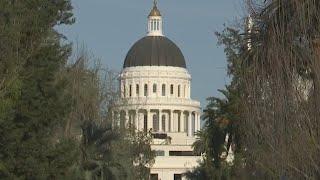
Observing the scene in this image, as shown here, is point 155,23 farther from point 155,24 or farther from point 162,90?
point 162,90

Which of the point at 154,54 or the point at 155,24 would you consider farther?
the point at 155,24

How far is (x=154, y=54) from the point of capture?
16088 centimetres

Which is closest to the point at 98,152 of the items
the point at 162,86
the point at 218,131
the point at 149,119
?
the point at 218,131

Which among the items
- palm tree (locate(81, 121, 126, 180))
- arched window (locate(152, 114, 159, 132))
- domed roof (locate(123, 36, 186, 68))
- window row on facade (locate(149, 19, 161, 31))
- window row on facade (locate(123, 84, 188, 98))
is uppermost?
window row on facade (locate(149, 19, 161, 31))

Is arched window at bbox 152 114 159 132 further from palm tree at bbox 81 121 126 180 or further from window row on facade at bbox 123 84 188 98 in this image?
palm tree at bbox 81 121 126 180

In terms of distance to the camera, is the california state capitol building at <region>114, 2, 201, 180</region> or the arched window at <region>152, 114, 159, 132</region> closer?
the california state capitol building at <region>114, 2, 201, 180</region>

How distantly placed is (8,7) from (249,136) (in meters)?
11.4

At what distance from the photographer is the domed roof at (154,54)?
528 feet

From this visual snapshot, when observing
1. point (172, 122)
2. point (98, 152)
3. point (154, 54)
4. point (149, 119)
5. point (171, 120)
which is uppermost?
point (154, 54)

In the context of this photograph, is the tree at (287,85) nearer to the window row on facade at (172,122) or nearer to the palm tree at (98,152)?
the palm tree at (98,152)

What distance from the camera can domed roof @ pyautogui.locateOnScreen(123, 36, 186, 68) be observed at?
161m

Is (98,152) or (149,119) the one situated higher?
(149,119)

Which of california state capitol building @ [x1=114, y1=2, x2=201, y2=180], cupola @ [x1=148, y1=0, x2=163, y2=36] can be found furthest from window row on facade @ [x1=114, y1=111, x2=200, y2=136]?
cupola @ [x1=148, y1=0, x2=163, y2=36]

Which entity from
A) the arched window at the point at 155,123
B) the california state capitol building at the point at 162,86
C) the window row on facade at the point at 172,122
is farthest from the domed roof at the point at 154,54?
the arched window at the point at 155,123
